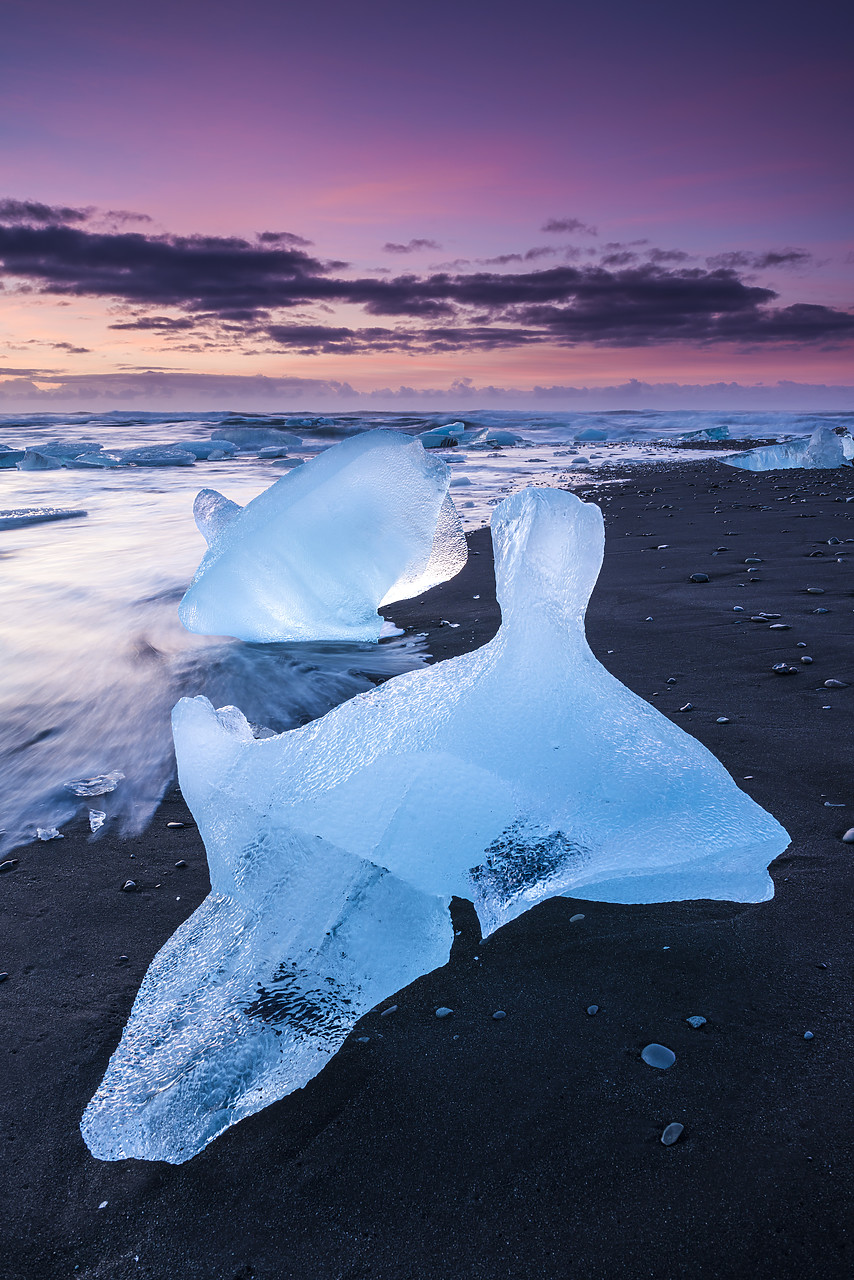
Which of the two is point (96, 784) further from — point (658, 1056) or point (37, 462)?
point (37, 462)

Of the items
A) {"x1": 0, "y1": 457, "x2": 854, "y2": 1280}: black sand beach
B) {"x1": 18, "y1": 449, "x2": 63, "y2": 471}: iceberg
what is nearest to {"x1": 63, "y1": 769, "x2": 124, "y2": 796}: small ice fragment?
{"x1": 0, "y1": 457, "x2": 854, "y2": 1280}: black sand beach

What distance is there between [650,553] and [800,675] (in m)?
2.91

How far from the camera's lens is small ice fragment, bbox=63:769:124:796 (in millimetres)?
2750

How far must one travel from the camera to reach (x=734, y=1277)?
3.41ft

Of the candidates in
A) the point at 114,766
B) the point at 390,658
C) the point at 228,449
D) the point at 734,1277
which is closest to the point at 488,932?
the point at 734,1277

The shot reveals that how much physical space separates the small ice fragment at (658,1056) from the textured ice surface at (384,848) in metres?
0.28

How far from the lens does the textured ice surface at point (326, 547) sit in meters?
4.05

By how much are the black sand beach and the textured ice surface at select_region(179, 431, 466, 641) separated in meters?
2.01

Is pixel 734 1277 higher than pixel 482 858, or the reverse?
pixel 482 858

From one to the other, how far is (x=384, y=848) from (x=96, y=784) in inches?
65.6

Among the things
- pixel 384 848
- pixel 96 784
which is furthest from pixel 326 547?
pixel 384 848

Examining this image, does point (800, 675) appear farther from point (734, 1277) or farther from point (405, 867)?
point (734, 1277)

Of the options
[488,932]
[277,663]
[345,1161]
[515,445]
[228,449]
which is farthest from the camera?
[515,445]

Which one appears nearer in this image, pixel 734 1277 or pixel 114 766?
pixel 734 1277
